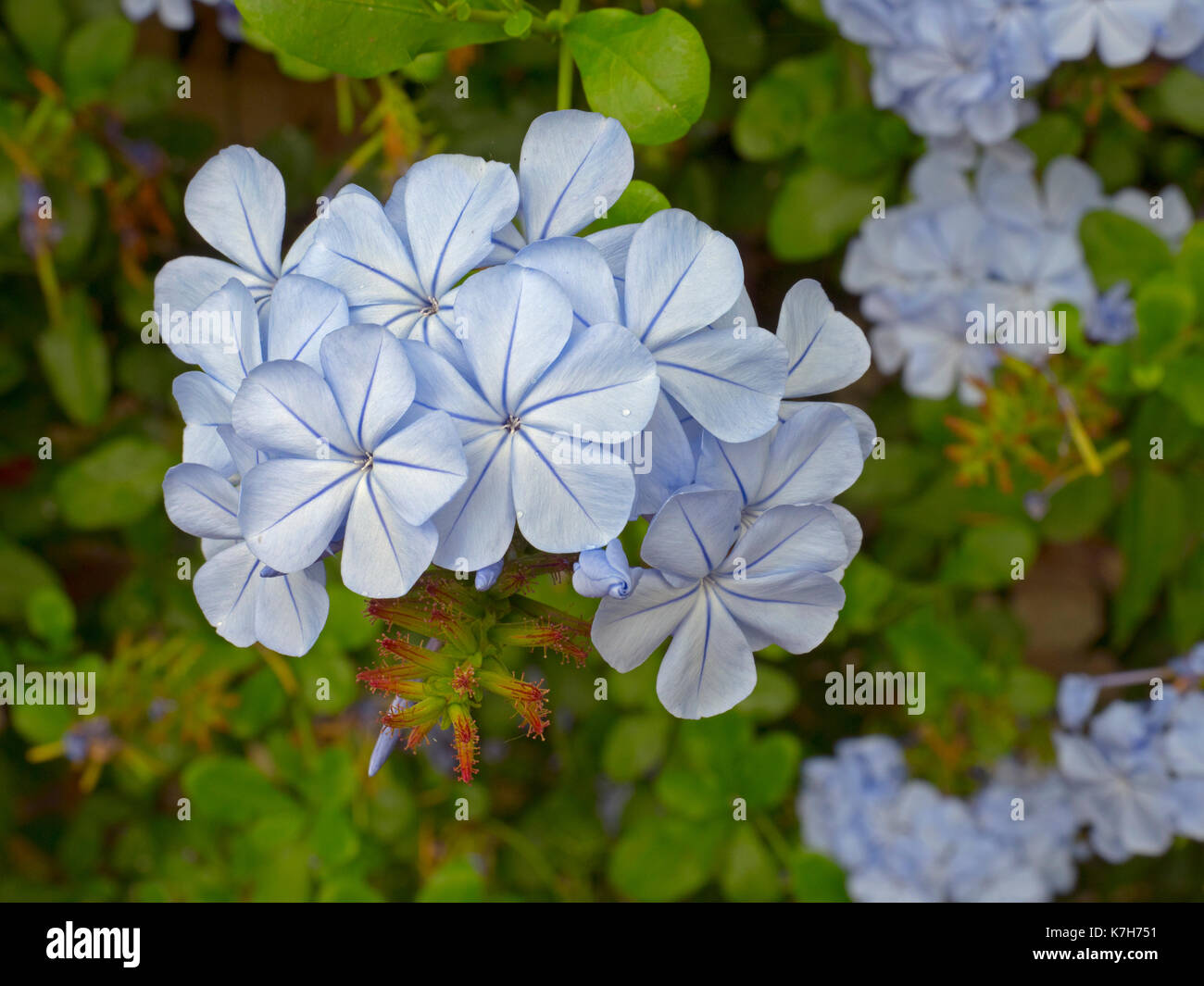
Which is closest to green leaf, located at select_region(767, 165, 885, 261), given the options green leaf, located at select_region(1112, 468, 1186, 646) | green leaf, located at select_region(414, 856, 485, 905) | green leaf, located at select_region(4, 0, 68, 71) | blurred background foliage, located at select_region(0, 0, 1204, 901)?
blurred background foliage, located at select_region(0, 0, 1204, 901)

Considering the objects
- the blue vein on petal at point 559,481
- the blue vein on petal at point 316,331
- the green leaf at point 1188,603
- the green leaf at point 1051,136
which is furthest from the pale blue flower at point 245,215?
the green leaf at point 1188,603

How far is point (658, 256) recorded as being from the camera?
49 centimetres

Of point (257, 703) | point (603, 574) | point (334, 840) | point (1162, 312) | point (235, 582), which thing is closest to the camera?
point (603, 574)

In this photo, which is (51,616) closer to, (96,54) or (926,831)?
(96,54)

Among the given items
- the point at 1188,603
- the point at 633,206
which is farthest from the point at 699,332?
the point at 1188,603

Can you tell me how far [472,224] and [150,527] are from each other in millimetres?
856

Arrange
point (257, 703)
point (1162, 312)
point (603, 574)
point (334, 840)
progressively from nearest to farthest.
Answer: point (603, 574)
point (1162, 312)
point (334, 840)
point (257, 703)

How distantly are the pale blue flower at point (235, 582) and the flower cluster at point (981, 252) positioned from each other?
2.60 ft

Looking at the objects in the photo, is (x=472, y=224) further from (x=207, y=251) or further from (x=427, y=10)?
(x=207, y=251)

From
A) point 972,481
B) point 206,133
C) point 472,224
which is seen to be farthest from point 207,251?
point 972,481

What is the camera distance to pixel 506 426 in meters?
0.48

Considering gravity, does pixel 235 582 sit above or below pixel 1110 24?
below

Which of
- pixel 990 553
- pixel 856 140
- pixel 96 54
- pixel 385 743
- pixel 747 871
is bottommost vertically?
pixel 747 871

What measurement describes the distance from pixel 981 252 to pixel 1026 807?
2.18 feet
